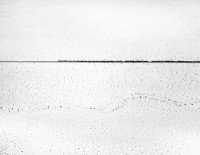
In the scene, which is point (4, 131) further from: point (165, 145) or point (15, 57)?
point (165, 145)

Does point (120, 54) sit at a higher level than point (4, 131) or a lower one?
higher

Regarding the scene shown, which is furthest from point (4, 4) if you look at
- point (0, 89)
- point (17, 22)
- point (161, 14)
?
point (161, 14)

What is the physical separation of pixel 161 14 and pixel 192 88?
5.3 inches

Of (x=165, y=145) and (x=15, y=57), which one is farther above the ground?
(x=15, y=57)

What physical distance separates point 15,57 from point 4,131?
0.12m

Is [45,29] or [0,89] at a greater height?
[45,29]

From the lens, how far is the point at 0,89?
407 mm

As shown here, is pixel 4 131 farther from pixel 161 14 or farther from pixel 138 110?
pixel 161 14

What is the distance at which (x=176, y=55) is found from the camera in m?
0.42

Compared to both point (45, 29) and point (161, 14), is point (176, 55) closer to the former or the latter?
point (161, 14)

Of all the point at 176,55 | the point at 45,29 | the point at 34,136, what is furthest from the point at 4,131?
the point at 176,55

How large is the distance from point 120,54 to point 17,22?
18 centimetres

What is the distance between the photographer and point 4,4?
1.49ft

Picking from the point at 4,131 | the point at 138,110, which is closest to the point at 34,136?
the point at 4,131
